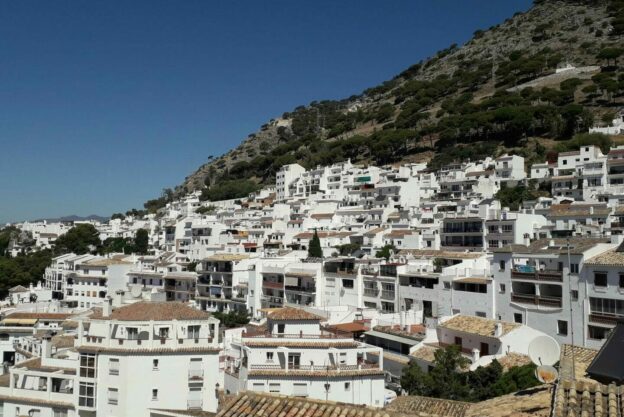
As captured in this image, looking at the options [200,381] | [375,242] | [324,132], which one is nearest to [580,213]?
[375,242]

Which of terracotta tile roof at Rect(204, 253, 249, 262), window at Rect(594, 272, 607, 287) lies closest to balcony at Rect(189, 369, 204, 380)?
window at Rect(594, 272, 607, 287)

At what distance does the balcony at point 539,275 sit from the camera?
36188 millimetres

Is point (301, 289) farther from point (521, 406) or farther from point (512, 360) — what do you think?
point (521, 406)

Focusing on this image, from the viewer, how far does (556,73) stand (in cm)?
13400

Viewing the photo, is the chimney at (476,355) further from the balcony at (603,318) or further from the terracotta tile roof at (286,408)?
the terracotta tile roof at (286,408)

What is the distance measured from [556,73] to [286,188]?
62.5 meters

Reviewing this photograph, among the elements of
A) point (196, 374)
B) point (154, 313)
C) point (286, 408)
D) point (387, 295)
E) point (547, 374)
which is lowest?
point (196, 374)

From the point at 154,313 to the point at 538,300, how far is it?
70.2 ft

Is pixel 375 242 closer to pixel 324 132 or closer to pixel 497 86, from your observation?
pixel 497 86

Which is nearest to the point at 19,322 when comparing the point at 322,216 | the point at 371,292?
the point at 371,292

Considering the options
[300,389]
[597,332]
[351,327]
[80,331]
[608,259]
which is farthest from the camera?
[351,327]

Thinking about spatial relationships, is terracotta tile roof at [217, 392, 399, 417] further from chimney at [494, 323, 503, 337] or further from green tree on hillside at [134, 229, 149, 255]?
green tree on hillside at [134, 229, 149, 255]

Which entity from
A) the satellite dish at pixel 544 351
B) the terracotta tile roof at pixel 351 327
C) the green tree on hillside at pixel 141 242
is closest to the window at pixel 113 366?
the terracotta tile roof at pixel 351 327

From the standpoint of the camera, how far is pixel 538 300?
37.2 metres
